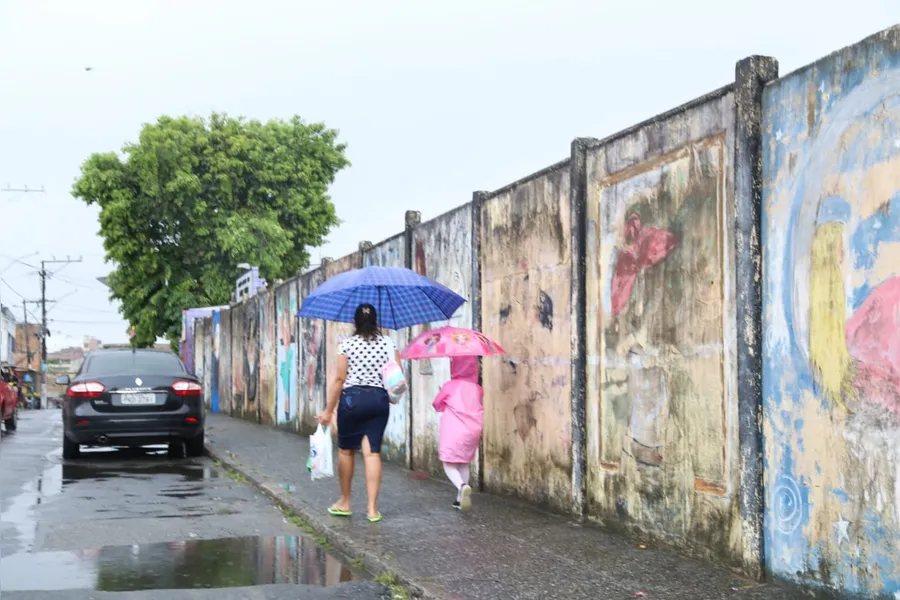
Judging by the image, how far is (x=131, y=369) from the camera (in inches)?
585

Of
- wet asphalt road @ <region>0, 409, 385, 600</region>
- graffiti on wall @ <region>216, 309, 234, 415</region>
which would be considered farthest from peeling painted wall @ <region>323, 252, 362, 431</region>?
graffiti on wall @ <region>216, 309, 234, 415</region>

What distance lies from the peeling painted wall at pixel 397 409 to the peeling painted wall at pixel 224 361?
1501 centimetres

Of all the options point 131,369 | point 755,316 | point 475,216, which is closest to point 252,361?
point 131,369

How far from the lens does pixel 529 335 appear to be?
31.3 feet

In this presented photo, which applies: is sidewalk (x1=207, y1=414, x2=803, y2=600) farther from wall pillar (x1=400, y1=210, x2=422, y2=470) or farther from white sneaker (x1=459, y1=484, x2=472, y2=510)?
wall pillar (x1=400, y1=210, x2=422, y2=470)

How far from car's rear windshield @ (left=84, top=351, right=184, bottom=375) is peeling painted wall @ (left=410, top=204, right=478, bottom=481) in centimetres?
415

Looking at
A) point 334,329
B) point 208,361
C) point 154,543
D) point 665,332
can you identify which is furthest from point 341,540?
point 208,361

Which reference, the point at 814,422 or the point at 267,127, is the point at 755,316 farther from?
the point at 267,127

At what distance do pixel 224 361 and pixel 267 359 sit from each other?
23.8 ft

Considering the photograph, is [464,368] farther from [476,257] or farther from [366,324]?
[476,257]

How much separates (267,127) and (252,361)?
19438 millimetres

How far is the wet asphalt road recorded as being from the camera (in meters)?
6.39

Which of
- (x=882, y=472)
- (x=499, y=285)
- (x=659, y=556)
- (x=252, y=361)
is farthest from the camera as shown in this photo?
(x=252, y=361)

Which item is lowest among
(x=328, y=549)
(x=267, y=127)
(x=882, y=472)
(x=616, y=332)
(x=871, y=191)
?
(x=328, y=549)
